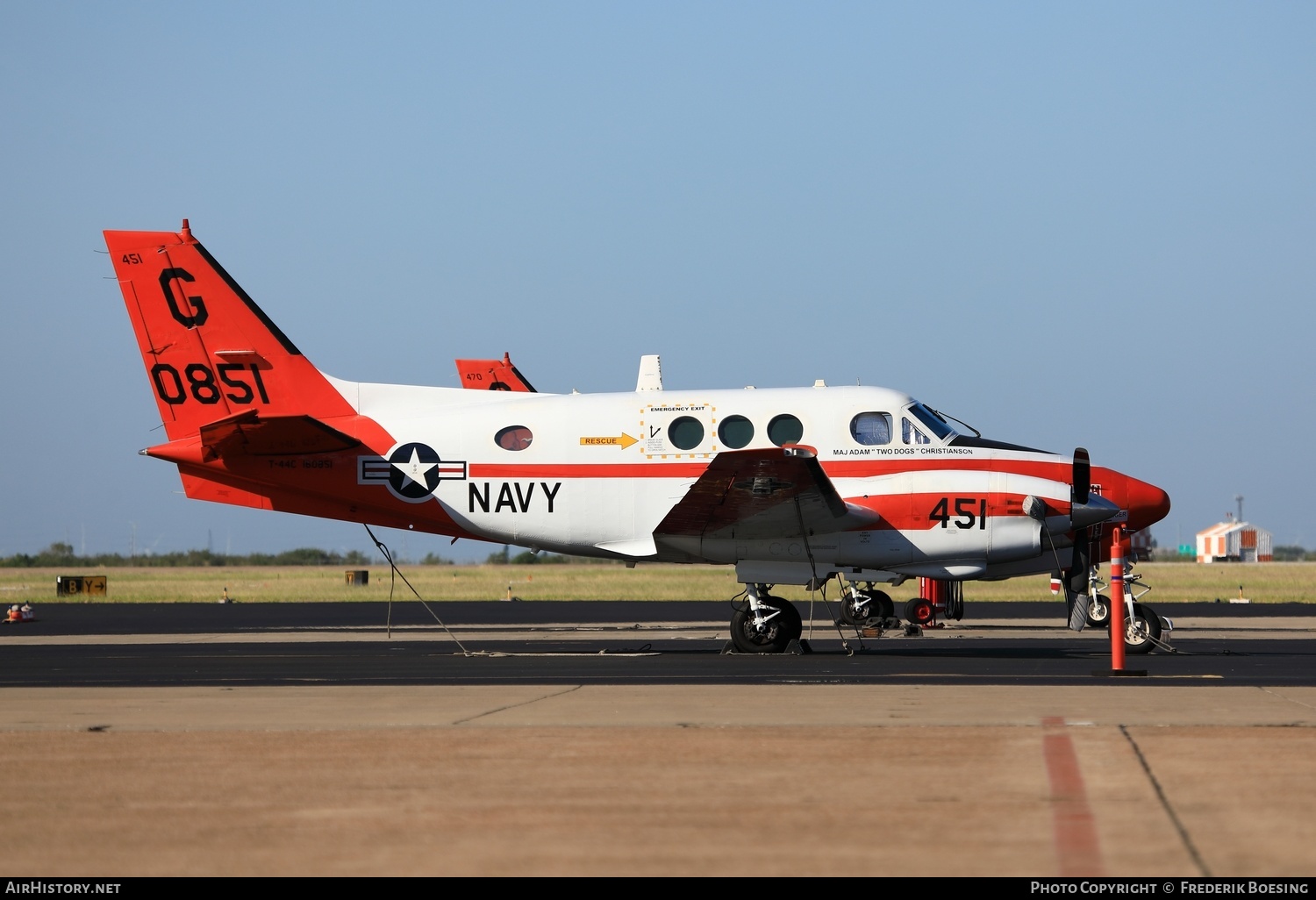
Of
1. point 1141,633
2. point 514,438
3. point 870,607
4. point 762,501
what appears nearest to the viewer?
point 762,501

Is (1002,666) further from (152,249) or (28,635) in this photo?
(28,635)

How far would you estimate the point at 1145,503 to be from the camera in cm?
1994

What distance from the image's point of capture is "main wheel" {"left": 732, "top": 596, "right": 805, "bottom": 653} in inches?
738

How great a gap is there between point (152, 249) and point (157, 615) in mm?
15662

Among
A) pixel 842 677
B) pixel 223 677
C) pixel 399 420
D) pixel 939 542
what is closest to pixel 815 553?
pixel 939 542

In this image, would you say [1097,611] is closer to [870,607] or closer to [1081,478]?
[1081,478]

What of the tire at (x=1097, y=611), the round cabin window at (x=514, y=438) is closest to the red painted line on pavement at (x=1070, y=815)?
the tire at (x=1097, y=611)

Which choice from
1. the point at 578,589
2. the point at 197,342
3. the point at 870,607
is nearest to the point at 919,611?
the point at 870,607

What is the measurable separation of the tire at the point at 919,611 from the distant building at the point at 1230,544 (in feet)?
303

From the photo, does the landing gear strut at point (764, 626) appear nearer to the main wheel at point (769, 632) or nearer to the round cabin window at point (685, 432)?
the main wheel at point (769, 632)

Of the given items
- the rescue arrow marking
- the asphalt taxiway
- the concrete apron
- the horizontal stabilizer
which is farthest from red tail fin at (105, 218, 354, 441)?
the concrete apron

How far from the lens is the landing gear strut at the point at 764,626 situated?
1875 centimetres

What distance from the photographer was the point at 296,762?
898 cm

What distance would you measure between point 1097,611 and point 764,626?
548 centimetres
